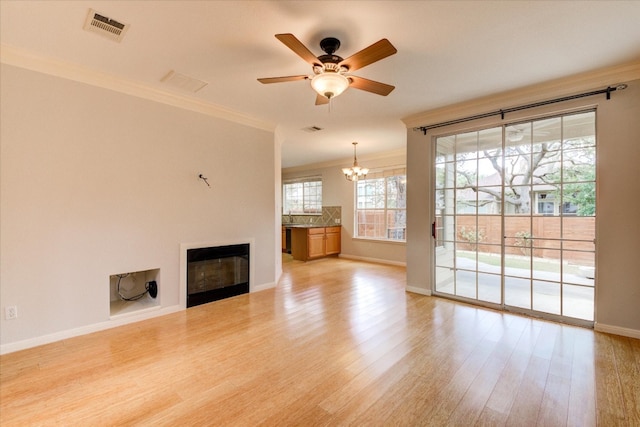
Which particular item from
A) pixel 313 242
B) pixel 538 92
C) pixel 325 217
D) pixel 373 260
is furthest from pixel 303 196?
pixel 538 92

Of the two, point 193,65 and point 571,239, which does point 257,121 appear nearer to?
point 193,65

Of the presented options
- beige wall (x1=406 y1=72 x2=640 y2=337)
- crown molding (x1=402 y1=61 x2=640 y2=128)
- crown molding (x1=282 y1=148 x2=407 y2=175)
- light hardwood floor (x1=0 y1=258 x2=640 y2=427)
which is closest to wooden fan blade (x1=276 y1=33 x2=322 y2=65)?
light hardwood floor (x1=0 y1=258 x2=640 y2=427)

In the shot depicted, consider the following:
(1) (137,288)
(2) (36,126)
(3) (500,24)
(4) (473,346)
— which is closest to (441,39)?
(3) (500,24)

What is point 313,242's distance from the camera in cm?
704

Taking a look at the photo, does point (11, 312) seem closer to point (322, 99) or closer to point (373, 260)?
point (322, 99)

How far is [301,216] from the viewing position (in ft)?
29.3

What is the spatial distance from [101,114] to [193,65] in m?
1.22

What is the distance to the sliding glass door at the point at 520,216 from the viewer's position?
3148 millimetres

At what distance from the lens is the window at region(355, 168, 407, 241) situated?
6695 mm

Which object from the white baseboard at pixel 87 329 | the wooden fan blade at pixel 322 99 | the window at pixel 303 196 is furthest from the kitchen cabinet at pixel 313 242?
the wooden fan blade at pixel 322 99

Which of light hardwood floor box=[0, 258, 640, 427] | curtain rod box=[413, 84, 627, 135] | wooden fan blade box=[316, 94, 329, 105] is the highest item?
curtain rod box=[413, 84, 627, 135]

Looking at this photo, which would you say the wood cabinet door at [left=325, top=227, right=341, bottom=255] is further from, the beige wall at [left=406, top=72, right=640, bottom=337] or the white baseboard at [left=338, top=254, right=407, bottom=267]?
the beige wall at [left=406, top=72, right=640, bottom=337]

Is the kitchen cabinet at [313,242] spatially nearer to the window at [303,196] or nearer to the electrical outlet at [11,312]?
the window at [303,196]

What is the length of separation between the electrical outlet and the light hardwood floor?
34 centimetres
